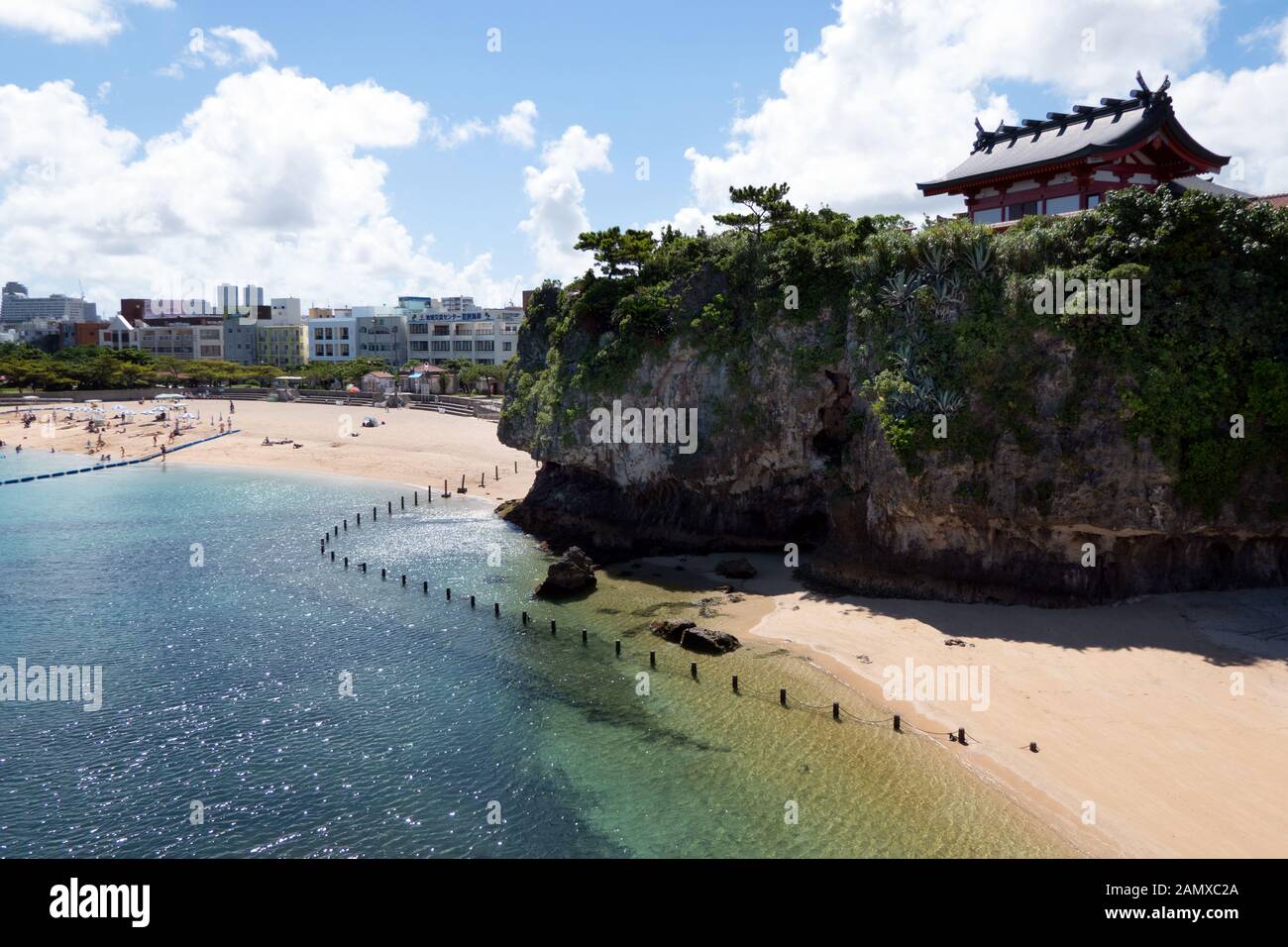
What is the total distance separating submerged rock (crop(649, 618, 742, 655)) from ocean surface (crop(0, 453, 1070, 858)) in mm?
518

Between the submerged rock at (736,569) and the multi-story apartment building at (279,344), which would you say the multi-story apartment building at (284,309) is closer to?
the multi-story apartment building at (279,344)

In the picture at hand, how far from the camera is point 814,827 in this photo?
18156 millimetres

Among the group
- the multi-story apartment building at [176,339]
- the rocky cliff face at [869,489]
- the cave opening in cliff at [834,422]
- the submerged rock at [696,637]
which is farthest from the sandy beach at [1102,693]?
the multi-story apartment building at [176,339]

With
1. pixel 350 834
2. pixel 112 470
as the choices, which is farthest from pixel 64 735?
pixel 112 470

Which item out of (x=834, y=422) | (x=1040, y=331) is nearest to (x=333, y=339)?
(x=834, y=422)

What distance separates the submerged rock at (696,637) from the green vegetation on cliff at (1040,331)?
35.1 feet

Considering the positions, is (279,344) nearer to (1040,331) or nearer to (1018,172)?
(1018,172)

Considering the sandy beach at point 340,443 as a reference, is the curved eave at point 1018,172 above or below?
above

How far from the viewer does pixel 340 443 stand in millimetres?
79750

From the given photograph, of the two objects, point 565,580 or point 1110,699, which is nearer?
point 1110,699

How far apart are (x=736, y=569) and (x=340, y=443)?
56.4 m

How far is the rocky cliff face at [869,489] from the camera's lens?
94.1ft

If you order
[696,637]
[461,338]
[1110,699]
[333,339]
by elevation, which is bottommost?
[1110,699]

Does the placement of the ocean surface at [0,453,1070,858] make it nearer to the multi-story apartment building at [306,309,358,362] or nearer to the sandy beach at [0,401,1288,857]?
the sandy beach at [0,401,1288,857]
